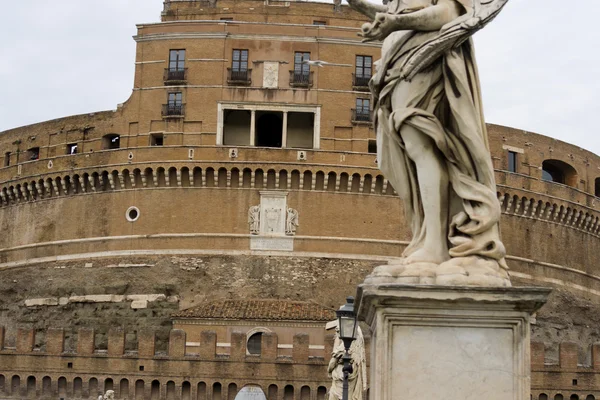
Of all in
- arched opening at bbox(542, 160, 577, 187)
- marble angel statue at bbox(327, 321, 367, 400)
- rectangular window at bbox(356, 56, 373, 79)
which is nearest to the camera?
marble angel statue at bbox(327, 321, 367, 400)

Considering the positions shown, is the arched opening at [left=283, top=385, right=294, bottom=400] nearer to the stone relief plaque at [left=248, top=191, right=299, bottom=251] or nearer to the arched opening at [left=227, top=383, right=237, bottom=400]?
the arched opening at [left=227, top=383, right=237, bottom=400]

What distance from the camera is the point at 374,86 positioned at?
4.69 m

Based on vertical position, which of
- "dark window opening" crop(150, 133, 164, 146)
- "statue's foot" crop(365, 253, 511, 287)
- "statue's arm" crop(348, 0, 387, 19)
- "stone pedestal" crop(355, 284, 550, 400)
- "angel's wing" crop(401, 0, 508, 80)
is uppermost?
"dark window opening" crop(150, 133, 164, 146)

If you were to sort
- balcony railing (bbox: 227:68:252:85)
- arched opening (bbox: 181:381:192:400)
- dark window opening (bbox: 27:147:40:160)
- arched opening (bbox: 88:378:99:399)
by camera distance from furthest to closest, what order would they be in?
dark window opening (bbox: 27:147:40:160)
balcony railing (bbox: 227:68:252:85)
arched opening (bbox: 88:378:99:399)
arched opening (bbox: 181:381:192:400)

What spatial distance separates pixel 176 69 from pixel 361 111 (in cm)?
736

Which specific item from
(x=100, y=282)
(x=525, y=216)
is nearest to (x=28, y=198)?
(x=100, y=282)

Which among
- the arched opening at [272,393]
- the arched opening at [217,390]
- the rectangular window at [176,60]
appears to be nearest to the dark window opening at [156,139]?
the rectangular window at [176,60]

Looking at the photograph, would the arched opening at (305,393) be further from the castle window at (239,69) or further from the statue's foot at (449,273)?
the statue's foot at (449,273)

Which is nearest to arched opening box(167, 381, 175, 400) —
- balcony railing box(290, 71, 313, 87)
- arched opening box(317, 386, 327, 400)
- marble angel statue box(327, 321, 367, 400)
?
arched opening box(317, 386, 327, 400)

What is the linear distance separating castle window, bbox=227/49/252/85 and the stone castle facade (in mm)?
67

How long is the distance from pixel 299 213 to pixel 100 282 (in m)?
7.89

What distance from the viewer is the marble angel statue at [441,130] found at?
14.5ft

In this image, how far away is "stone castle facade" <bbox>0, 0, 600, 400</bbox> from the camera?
138 feet

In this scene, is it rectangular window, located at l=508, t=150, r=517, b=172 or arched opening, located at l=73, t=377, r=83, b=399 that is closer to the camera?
arched opening, located at l=73, t=377, r=83, b=399
